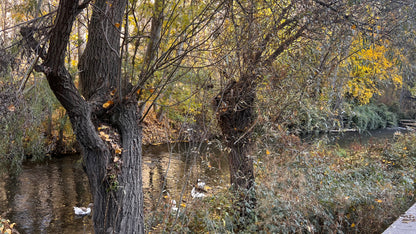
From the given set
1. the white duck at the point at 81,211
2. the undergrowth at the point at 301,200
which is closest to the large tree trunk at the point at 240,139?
the undergrowth at the point at 301,200

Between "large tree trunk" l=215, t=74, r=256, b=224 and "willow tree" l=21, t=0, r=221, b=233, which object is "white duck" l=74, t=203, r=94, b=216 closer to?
"large tree trunk" l=215, t=74, r=256, b=224

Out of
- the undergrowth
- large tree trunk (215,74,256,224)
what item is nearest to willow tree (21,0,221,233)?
the undergrowth

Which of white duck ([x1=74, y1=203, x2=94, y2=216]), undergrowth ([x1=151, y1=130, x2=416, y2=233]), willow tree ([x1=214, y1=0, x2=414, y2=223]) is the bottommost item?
white duck ([x1=74, y1=203, x2=94, y2=216])

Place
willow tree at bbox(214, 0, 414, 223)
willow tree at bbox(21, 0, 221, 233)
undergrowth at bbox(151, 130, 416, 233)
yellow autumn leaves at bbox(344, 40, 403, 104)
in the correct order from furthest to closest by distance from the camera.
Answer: yellow autumn leaves at bbox(344, 40, 403, 104) < undergrowth at bbox(151, 130, 416, 233) < willow tree at bbox(214, 0, 414, 223) < willow tree at bbox(21, 0, 221, 233)

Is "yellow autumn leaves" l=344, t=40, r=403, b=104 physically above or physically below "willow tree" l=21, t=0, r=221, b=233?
above

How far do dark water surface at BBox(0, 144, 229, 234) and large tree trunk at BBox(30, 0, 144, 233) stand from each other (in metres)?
2.47

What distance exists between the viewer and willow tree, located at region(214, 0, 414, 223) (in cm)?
534

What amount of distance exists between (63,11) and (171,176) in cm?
918

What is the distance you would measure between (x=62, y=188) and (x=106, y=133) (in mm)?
7674

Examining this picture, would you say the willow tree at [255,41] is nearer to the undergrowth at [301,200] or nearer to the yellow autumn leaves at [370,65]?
the undergrowth at [301,200]

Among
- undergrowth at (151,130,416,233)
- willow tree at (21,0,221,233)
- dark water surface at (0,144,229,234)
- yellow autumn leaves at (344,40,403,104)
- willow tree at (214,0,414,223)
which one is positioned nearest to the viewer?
willow tree at (21,0,221,233)

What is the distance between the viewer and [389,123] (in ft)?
96.8

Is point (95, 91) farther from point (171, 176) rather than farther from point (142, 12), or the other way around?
point (171, 176)

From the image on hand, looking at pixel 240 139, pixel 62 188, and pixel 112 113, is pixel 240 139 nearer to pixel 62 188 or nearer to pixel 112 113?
pixel 112 113
